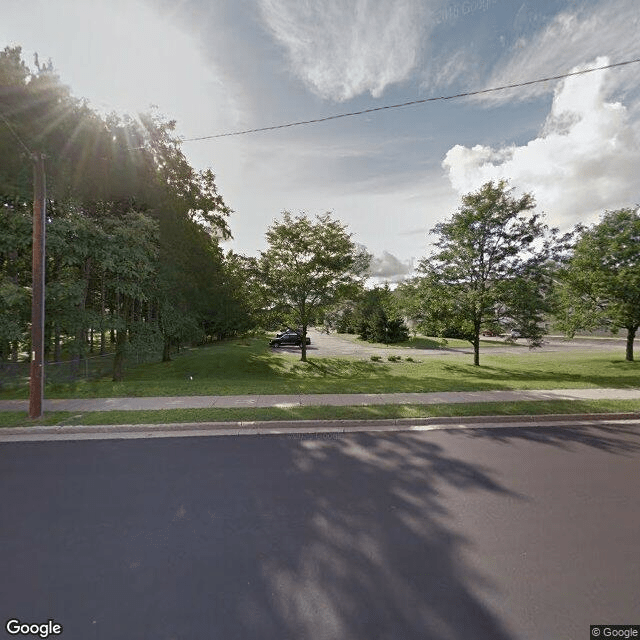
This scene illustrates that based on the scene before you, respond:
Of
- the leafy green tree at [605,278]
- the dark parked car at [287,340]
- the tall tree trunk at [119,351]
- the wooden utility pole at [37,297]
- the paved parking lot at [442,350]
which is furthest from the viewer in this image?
the dark parked car at [287,340]

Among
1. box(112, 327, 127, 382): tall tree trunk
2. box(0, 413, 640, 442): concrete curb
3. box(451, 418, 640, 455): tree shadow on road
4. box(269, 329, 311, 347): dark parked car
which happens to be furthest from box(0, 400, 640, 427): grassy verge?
box(269, 329, 311, 347): dark parked car

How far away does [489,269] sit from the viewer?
16203 millimetres

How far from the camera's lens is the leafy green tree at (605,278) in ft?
56.2

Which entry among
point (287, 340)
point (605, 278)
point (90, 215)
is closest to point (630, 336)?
point (605, 278)

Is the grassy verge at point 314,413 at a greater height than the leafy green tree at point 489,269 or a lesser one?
lesser

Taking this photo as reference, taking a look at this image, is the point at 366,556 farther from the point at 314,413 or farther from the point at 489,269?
the point at 489,269

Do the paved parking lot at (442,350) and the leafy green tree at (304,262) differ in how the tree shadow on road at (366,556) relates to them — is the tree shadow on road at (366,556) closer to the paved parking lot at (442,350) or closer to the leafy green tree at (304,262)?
the leafy green tree at (304,262)

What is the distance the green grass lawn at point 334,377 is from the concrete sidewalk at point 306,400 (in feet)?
1.73

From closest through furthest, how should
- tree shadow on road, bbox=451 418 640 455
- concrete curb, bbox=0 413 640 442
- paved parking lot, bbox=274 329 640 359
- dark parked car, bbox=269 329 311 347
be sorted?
tree shadow on road, bbox=451 418 640 455 → concrete curb, bbox=0 413 640 442 → paved parking lot, bbox=274 329 640 359 → dark parked car, bbox=269 329 311 347

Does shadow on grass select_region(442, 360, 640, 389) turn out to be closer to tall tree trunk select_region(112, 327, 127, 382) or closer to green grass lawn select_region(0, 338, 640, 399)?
green grass lawn select_region(0, 338, 640, 399)

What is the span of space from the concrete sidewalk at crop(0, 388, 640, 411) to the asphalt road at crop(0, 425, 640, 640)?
2.74 meters

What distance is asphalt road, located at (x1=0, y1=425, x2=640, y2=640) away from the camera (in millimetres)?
2578

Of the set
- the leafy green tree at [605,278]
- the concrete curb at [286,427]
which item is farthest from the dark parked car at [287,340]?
the concrete curb at [286,427]

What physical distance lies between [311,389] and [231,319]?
14169 millimetres
